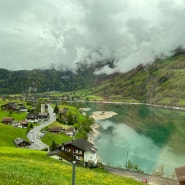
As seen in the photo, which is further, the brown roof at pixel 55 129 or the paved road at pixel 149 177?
the brown roof at pixel 55 129

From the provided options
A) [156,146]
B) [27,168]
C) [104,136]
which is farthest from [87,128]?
[27,168]

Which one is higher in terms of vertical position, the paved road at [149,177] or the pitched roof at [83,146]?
the pitched roof at [83,146]

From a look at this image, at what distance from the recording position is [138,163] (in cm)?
10362

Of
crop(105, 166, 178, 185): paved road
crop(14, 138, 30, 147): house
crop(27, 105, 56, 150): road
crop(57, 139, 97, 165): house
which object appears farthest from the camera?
crop(27, 105, 56, 150): road

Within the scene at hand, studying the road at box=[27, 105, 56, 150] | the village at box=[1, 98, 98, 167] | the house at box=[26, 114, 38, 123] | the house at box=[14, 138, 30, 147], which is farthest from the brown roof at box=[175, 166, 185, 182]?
the house at box=[26, 114, 38, 123]

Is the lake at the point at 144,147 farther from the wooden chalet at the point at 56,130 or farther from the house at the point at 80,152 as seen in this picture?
the wooden chalet at the point at 56,130

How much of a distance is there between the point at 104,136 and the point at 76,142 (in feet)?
234

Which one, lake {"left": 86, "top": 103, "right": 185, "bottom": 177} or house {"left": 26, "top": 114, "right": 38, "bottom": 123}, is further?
house {"left": 26, "top": 114, "right": 38, "bottom": 123}

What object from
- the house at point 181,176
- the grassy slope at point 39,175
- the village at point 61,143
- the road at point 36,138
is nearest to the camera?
the grassy slope at point 39,175

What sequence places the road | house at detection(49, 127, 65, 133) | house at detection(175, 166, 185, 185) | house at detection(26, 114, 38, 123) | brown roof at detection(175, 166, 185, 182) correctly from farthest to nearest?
house at detection(26, 114, 38, 123)
house at detection(49, 127, 65, 133)
the road
brown roof at detection(175, 166, 185, 182)
house at detection(175, 166, 185, 185)

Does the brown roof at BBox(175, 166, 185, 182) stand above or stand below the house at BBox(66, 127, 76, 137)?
below

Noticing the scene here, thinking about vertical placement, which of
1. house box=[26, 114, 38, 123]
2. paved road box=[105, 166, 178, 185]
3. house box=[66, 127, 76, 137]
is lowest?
paved road box=[105, 166, 178, 185]

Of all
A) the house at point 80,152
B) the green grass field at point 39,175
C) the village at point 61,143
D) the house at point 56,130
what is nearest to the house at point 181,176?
the green grass field at point 39,175

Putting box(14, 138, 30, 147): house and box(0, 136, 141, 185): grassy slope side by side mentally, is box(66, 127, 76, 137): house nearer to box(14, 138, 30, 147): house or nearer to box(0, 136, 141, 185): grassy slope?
box(14, 138, 30, 147): house
